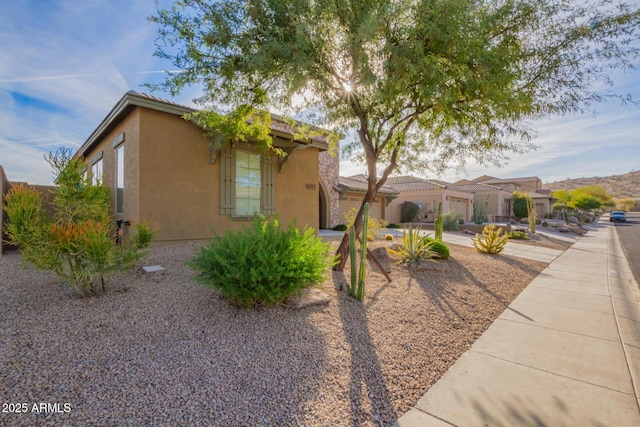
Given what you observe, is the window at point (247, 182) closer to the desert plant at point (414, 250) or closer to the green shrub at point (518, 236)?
the desert plant at point (414, 250)

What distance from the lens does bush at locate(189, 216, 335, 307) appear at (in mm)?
3551

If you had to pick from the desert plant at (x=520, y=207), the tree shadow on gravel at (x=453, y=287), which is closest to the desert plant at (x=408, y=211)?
the desert plant at (x=520, y=207)

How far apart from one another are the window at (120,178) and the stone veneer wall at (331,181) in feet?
29.9

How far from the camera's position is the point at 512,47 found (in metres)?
5.52

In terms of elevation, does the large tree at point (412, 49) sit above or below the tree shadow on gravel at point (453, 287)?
above

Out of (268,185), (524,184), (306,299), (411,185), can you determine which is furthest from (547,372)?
(524,184)

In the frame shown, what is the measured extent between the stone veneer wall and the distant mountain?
340 feet

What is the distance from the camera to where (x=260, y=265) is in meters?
3.58

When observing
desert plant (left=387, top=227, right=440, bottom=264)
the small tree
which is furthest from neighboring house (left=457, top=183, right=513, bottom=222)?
the small tree

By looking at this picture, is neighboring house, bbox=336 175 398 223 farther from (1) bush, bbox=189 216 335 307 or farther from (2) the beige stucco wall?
(1) bush, bbox=189 216 335 307

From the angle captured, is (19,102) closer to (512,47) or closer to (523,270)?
(512,47)

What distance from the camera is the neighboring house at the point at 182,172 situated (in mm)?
7949

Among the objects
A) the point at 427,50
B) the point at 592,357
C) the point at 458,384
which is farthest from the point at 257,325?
the point at 427,50

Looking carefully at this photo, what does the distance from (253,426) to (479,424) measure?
1.51 metres
